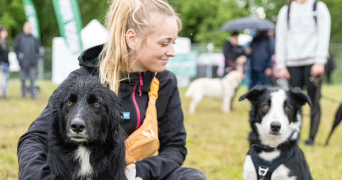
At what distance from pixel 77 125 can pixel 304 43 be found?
4.34 meters

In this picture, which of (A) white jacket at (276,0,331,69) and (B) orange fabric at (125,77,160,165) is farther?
(A) white jacket at (276,0,331,69)

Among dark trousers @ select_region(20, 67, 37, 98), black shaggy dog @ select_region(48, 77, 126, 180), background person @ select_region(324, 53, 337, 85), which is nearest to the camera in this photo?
black shaggy dog @ select_region(48, 77, 126, 180)

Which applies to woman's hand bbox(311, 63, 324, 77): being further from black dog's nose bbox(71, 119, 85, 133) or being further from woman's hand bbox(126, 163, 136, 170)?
black dog's nose bbox(71, 119, 85, 133)

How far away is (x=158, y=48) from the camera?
2.76 meters

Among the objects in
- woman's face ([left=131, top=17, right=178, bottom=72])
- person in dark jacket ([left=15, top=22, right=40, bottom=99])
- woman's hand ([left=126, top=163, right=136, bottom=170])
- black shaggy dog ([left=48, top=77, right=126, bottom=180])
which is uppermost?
woman's face ([left=131, top=17, right=178, bottom=72])

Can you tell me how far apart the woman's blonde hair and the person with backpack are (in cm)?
337

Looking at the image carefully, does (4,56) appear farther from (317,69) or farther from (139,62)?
(139,62)

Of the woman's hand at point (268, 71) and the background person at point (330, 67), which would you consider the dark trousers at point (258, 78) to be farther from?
the background person at point (330, 67)

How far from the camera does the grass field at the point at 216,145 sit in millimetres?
4718

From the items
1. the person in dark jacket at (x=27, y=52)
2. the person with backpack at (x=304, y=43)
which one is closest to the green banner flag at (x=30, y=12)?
the person in dark jacket at (x=27, y=52)

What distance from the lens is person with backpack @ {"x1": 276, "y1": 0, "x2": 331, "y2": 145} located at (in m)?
5.54

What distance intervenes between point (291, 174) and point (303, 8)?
9.51 ft

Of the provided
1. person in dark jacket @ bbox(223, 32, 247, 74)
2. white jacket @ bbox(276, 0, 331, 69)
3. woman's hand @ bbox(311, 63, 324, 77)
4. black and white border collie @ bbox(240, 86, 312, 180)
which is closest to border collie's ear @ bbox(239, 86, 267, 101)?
black and white border collie @ bbox(240, 86, 312, 180)

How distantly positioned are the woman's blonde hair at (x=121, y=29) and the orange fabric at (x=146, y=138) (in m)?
0.25
